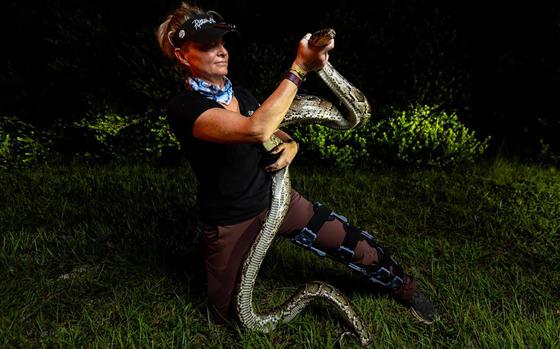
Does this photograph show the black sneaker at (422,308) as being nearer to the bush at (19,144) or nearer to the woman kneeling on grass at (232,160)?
the woman kneeling on grass at (232,160)

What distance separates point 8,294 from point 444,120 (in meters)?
4.74

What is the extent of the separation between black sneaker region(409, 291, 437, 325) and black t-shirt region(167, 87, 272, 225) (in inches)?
46.0

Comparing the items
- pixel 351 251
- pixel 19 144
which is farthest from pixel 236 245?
pixel 19 144

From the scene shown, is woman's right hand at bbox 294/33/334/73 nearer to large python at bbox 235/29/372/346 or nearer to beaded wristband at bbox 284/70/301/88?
beaded wristband at bbox 284/70/301/88

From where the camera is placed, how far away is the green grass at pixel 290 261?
2975 mm

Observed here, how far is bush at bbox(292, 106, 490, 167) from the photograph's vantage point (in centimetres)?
550

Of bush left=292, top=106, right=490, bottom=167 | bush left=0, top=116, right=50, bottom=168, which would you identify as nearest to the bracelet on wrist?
bush left=292, top=106, right=490, bottom=167

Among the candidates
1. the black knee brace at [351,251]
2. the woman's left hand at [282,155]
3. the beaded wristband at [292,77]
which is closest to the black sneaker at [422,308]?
the black knee brace at [351,251]

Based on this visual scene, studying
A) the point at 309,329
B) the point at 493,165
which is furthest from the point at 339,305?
the point at 493,165

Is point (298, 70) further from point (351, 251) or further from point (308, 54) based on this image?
point (351, 251)

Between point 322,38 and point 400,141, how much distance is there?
3.67m

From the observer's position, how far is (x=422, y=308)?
3.12 m

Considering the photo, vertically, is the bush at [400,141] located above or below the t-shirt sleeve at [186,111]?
below

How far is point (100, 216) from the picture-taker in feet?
14.9
